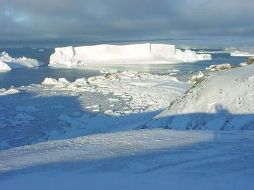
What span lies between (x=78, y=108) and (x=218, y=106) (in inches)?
625

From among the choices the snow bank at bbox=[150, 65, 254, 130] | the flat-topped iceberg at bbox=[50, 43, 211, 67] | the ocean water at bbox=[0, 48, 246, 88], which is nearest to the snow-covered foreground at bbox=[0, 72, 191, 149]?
the snow bank at bbox=[150, 65, 254, 130]

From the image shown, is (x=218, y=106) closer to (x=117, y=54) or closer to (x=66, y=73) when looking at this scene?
(x=66, y=73)

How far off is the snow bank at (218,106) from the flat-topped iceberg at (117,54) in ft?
283

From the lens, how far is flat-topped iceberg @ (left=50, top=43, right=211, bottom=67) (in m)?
106

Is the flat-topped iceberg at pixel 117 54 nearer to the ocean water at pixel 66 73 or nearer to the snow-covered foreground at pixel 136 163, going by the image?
the ocean water at pixel 66 73

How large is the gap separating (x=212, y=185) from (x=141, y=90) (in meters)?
34.6

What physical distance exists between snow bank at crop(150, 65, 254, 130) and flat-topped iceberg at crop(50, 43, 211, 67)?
8626cm

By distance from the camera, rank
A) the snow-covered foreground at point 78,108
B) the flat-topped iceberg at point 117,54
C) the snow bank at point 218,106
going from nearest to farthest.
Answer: the snow bank at point 218,106, the snow-covered foreground at point 78,108, the flat-topped iceberg at point 117,54

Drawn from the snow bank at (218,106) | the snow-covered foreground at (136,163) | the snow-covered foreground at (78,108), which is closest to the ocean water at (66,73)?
the snow-covered foreground at (78,108)

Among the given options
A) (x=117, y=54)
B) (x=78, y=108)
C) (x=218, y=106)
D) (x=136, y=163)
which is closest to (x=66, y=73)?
(x=117, y=54)

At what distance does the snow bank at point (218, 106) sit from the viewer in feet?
50.2

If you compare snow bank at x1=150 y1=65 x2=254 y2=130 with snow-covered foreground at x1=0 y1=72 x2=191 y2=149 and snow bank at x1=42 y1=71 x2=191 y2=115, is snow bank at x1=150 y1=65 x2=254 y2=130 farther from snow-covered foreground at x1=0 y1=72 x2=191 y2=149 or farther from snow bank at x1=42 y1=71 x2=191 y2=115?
snow bank at x1=42 y1=71 x2=191 y2=115

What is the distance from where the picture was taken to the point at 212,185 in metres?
6.17

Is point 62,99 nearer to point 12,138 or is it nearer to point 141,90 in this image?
point 141,90
